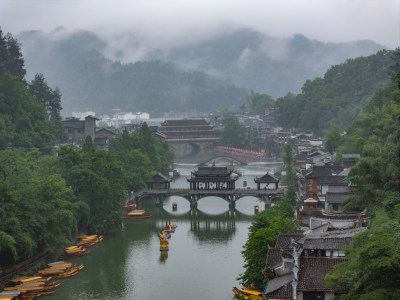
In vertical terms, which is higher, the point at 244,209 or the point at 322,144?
the point at 322,144

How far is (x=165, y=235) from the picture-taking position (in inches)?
1676

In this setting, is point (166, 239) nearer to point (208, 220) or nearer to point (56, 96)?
point (208, 220)

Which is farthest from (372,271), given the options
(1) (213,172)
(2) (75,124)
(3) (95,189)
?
(2) (75,124)

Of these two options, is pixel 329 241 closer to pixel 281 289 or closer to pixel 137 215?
pixel 281 289

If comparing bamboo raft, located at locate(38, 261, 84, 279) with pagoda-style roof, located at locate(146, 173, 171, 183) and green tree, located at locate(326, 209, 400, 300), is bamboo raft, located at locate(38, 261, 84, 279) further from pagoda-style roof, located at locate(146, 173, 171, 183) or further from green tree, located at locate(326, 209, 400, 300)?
pagoda-style roof, located at locate(146, 173, 171, 183)

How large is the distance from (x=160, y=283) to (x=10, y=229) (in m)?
7.82

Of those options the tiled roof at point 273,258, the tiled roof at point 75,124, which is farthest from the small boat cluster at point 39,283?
the tiled roof at point 75,124

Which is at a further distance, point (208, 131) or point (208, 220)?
point (208, 131)

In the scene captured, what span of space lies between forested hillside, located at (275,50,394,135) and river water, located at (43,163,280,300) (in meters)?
50.1

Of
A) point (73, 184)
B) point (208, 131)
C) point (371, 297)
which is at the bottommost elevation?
point (371, 297)

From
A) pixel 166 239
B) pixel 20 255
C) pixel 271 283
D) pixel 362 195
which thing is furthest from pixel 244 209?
pixel 271 283

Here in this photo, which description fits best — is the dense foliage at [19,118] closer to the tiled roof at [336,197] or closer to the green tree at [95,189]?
the green tree at [95,189]

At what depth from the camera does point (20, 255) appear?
32.1 metres

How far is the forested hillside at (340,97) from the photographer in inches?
3829
